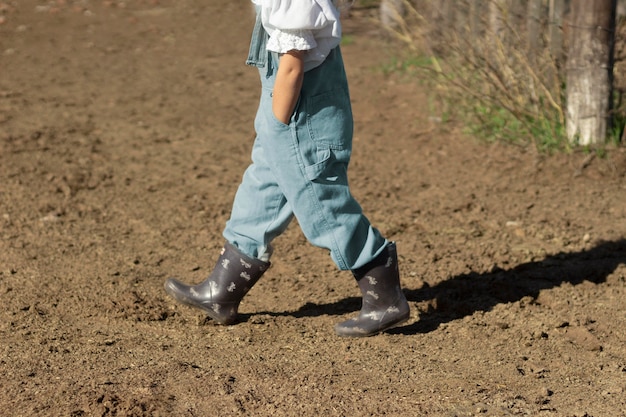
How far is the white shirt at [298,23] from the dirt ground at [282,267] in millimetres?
1049

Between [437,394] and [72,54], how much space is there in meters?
6.04

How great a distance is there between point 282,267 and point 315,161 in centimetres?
115

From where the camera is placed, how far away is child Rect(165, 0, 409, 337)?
2986mm

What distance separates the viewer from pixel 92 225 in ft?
15.4

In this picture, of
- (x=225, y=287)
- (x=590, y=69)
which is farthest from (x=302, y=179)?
(x=590, y=69)

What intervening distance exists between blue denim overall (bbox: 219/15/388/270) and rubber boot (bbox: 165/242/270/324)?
213 millimetres

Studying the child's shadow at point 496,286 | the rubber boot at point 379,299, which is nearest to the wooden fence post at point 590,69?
the child's shadow at point 496,286

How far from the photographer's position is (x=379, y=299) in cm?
340

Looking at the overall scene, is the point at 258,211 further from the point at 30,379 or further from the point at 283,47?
the point at 30,379

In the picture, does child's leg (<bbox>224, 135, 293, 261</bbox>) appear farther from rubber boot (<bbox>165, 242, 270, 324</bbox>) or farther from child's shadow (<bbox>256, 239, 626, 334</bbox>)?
child's shadow (<bbox>256, 239, 626, 334</bbox>)

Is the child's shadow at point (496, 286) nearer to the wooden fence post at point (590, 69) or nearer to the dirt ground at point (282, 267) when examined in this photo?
the dirt ground at point (282, 267)

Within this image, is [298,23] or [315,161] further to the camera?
[315,161]

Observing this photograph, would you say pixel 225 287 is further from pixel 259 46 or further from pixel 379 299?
pixel 259 46

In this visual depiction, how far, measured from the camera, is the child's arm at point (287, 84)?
9.81ft
